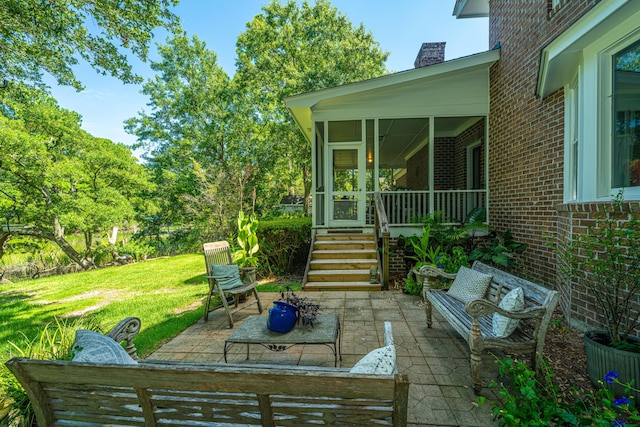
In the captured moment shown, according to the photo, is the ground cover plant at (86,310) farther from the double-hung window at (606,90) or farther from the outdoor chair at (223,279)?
the double-hung window at (606,90)

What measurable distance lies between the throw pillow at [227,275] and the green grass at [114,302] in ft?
1.72

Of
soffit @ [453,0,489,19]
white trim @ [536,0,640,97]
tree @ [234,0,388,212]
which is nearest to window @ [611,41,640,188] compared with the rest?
white trim @ [536,0,640,97]

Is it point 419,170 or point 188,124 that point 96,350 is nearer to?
point 419,170

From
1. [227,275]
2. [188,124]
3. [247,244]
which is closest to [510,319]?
[227,275]

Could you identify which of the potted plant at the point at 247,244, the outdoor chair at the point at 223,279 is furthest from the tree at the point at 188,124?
the outdoor chair at the point at 223,279

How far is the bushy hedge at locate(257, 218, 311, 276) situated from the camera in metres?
7.07

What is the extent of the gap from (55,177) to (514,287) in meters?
13.5

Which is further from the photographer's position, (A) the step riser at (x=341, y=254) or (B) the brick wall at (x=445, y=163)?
(B) the brick wall at (x=445, y=163)

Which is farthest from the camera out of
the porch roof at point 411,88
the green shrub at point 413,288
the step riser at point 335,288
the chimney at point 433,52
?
the chimney at point 433,52

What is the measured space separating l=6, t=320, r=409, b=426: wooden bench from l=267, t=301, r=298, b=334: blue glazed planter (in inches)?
50.2

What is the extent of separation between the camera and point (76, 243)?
15.1 metres

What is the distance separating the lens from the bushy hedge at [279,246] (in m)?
7.07

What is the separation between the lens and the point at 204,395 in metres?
1.32

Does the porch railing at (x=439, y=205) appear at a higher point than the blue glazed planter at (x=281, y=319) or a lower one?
higher
